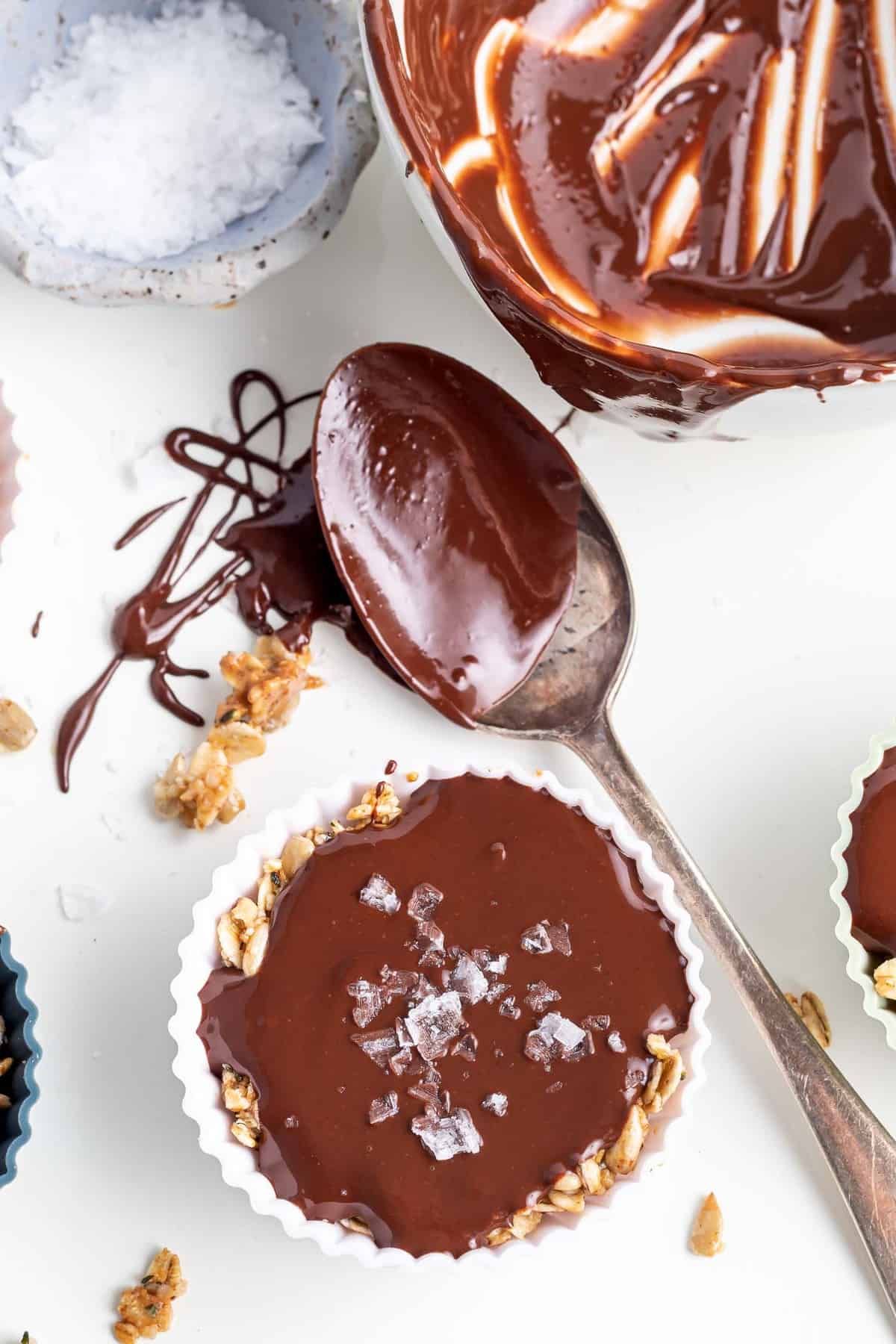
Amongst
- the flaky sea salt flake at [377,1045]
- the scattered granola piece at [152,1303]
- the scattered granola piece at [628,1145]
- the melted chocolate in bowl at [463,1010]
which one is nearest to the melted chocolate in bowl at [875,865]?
the melted chocolate in bowl at [463,1010]

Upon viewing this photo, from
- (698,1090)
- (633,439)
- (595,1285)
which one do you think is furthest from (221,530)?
(595,1285)

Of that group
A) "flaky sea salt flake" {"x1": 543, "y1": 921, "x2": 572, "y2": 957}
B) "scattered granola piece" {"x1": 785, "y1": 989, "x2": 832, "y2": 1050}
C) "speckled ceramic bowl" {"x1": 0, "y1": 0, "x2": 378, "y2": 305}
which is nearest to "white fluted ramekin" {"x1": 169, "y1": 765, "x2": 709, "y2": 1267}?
"flaky sea salt flake" {"x1": 543, "y1": 921, "x2": 572, "y2": 957}

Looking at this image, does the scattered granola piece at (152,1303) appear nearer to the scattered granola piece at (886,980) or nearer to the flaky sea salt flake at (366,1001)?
the flaky sea salt flake at (366,1001)

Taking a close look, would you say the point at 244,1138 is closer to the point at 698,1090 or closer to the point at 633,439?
the point at 698,1090

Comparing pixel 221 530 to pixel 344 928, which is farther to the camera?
pixel 221 530

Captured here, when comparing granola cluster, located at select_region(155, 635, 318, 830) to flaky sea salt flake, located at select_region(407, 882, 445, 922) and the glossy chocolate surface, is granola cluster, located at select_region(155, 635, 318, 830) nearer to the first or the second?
the glossy chocolate surface

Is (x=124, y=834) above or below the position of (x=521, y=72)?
below
